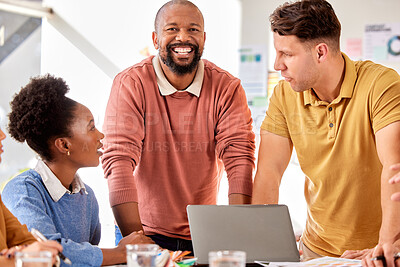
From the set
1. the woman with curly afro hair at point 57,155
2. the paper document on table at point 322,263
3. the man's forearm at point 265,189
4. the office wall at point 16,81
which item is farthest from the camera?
the office wall at point 16,81

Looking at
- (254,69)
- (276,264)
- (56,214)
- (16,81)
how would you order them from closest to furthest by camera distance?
(276,264), (56,214), (254,69), (16,81)

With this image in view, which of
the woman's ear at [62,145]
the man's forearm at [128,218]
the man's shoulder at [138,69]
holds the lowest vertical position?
the man's forearm at [128,218]

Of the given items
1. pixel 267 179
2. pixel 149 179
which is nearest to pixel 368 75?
pixel 267 179

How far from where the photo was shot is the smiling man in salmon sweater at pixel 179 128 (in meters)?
2.01

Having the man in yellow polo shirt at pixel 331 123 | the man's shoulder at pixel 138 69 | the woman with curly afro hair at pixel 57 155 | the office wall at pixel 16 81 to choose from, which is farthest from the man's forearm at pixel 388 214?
the office wall at pixel 16 81

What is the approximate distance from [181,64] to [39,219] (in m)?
0.82

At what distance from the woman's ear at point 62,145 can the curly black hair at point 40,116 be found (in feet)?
0.05

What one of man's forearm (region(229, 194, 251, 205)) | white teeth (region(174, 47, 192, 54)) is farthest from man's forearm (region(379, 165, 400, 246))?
white teeth (region(174, 47, 192, 54))

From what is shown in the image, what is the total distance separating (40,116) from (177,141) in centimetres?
53

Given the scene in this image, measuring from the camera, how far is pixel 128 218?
186 centimetres

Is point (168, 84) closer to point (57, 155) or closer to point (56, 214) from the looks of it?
point (57, 155)

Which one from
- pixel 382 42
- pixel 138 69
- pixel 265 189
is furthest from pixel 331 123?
pixel 382 42

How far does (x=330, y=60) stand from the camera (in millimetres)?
1808

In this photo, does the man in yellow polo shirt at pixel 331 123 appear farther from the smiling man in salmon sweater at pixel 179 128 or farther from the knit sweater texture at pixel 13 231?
the knit sweater texture at pixel 13 231
